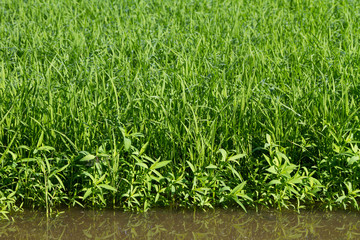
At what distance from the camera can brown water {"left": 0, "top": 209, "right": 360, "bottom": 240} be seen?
2.96m

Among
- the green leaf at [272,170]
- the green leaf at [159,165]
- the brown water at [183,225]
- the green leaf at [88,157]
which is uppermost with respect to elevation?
the green leaf at [272,170]

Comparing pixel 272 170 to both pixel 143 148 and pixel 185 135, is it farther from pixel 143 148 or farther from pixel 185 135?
pixel 143 148

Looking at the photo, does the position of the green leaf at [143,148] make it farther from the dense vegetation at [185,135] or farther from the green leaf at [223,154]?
the green leaf at [223,154]

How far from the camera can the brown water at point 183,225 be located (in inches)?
116

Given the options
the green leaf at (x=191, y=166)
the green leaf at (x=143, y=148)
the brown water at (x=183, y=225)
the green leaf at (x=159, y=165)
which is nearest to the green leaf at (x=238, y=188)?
the brown water at (x=183, y=225)

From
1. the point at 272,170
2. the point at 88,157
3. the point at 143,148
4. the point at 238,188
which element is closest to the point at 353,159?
the point at 272,170

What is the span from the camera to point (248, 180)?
3359 mm

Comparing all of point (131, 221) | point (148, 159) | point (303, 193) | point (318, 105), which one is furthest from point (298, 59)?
point (131, 221)

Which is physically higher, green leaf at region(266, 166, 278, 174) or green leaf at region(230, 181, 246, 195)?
green leaf at region(266, 166, 278, 174)

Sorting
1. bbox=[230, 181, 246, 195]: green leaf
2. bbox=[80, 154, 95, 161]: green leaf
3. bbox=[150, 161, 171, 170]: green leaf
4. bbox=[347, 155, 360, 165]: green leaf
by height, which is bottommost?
bbox=[230, 181, 246, 195]: green leaf

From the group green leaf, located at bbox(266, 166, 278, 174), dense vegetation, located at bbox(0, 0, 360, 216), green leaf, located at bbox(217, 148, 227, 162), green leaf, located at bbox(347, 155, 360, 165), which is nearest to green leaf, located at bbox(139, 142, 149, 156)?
dense vegetation, located at bbox(0, 0, 360, 216)

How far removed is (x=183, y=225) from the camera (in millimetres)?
3053

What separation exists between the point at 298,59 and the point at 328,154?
111 centimetres

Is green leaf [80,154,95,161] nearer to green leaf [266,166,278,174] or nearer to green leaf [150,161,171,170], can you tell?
green leaf [150,161,171,170]
